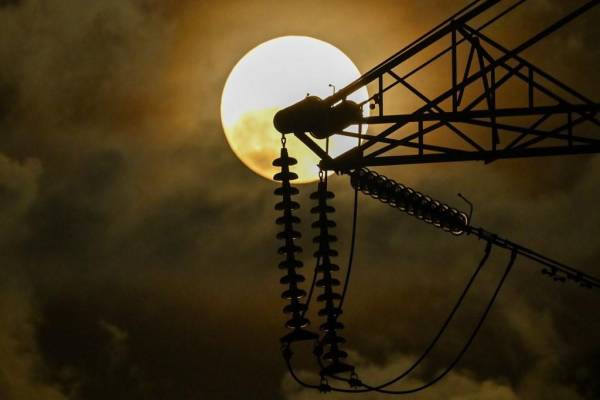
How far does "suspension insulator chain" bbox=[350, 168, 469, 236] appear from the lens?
1600cm

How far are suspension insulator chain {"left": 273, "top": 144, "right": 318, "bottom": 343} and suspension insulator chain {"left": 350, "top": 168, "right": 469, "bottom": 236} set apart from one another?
3.28 feet

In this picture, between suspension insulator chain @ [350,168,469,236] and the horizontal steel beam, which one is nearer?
the horizontal steel beam

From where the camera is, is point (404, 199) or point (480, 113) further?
point (404, 199)

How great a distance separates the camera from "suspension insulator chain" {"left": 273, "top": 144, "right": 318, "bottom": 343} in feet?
51.2

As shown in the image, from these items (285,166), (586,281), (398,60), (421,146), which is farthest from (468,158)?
(586,281)

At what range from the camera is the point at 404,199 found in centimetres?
1622

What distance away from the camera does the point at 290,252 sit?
1586 centimetres

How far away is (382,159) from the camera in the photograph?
1520 cm

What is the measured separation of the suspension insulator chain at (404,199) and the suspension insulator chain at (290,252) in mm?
999

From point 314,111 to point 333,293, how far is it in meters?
2.83

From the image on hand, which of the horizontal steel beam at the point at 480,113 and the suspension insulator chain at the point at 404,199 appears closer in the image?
the horizontal steel beam at the point at 480,113

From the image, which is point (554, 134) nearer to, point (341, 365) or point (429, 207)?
point (429, 207)

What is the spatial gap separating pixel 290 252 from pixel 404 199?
6.51 feet

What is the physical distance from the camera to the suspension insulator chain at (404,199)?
16.0 meters
